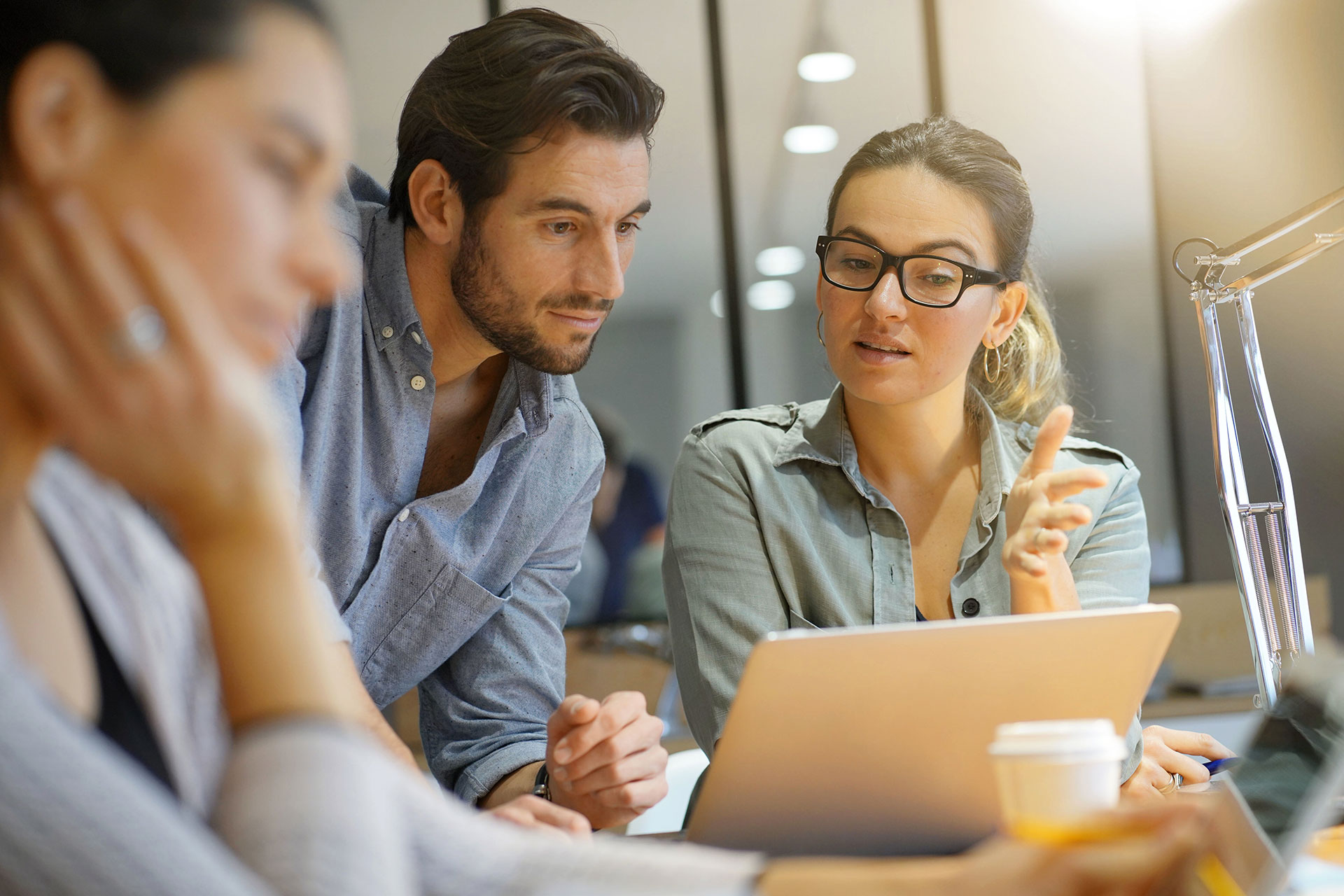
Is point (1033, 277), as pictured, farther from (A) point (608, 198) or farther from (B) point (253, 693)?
(B) point (253, 693)

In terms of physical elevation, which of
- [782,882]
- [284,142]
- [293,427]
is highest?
[284,142]

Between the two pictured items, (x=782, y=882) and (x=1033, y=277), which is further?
(x=1033, y=277)

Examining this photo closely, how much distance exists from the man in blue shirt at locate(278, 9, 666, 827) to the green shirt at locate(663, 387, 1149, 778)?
231 millimetres

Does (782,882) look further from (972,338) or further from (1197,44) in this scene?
(1197,44)

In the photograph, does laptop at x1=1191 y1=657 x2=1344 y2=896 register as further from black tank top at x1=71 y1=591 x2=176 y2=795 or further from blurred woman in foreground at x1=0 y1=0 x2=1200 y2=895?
black tank top at x1=71 y1=591 x2=176 y2=795

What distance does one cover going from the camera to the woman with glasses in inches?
68.5

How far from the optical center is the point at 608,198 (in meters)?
1.83

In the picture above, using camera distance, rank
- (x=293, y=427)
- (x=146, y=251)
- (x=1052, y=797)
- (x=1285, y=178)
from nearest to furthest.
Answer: (x=146, y=251)
(x=1052, y=797)
(x=293, y=427)
(x=1285, y=178)

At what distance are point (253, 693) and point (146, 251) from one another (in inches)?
9.5

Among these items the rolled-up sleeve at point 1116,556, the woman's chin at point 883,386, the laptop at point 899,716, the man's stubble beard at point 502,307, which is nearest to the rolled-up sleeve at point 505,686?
the man's stubble beard at point 502,307

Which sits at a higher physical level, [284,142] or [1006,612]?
[284,142]

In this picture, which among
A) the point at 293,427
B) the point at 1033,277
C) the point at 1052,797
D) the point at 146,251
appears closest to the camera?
the point at 146,251

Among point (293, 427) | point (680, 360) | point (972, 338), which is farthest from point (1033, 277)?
point (680, 360)

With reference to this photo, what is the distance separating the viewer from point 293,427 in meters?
1.52
